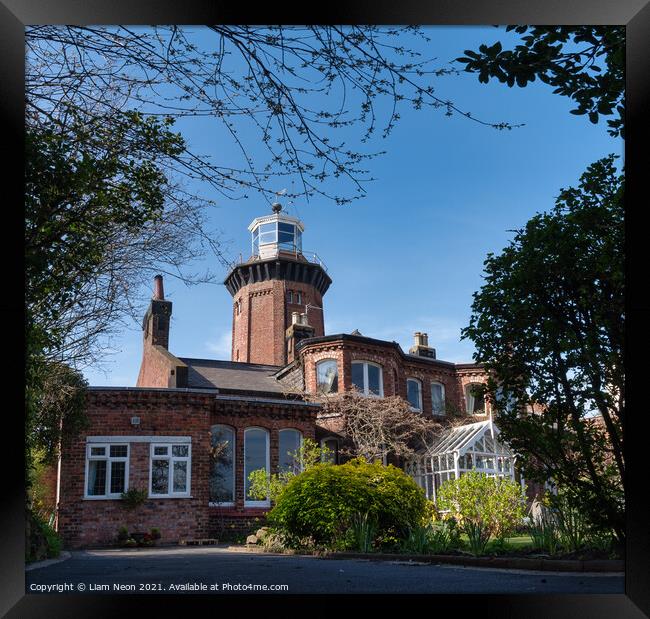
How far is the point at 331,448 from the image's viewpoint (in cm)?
1104

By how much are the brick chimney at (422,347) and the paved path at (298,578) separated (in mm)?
9820

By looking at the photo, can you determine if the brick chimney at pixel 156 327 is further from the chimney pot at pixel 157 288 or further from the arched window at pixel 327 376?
the chimney pot at pixel 157 288

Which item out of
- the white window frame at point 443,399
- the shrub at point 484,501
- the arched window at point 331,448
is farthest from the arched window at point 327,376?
the shrub at point 484,501

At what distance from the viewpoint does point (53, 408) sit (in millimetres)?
8031

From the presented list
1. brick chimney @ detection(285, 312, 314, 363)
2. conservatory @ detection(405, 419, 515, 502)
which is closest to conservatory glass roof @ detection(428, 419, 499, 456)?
conservatory @ detection(405, 419, 515, 502)

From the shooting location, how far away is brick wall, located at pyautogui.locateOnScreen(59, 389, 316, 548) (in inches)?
295

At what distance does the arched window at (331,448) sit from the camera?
10.5 m

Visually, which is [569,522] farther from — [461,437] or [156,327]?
[156,327]

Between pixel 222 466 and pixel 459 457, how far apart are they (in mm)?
4429
